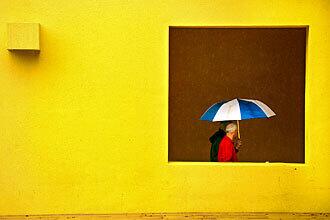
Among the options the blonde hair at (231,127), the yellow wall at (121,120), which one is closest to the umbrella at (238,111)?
the blonde hair at (231,127)

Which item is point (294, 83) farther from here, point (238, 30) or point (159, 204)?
point (159, 204)

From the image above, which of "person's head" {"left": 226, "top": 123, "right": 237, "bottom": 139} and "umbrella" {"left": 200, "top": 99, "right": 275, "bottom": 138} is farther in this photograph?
"person's head" {"left": 226, "top": 123, "right": 237, "bottom": 139}

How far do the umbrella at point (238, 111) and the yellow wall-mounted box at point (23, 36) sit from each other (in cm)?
231

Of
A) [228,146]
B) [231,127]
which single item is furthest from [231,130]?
[228,146]

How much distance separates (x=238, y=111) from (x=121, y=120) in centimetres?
143

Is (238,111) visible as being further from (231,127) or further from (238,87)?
(238,87)

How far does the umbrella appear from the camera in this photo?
778 cm

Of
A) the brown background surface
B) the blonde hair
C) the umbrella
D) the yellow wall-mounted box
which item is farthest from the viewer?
the brown background surface

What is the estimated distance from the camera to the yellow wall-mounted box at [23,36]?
7594 millimetres

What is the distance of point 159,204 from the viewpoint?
789 centimetres

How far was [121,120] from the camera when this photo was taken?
7.88m

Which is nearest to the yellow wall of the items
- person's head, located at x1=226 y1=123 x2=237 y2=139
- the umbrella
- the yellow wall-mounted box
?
the yellow wall-mounted box

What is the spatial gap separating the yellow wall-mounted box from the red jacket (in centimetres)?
255

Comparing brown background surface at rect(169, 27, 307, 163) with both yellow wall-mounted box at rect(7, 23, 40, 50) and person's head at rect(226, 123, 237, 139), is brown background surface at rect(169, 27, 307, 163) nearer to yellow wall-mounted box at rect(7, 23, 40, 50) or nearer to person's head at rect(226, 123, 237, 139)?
person's head at rect(226, 123, 237, 139)
